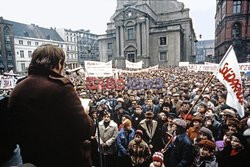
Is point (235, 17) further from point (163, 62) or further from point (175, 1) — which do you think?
point (175, 1)

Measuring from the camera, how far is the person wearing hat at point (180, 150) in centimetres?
425

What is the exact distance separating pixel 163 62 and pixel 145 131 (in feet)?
138

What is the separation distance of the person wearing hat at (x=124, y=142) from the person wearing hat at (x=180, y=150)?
3.60 feet

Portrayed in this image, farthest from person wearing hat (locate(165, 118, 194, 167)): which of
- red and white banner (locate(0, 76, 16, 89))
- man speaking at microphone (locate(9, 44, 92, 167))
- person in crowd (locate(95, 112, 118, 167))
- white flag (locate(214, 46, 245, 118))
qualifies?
red and white banner (locate(0, 76, 16, 89))

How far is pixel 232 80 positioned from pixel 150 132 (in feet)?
8.48

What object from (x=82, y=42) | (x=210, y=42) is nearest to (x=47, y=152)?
(x=82, y=42)

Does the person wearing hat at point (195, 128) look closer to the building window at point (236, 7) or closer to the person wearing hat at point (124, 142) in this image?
the person wearing hat at point (124, 142)

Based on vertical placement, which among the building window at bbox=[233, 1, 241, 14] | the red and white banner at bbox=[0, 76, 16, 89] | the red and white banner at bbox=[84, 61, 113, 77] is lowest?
the red and white banner at bbox=[0, 76, 16, 89]

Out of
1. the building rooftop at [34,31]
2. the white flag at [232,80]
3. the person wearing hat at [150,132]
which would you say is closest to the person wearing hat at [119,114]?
the person wearing hat at [150,132]

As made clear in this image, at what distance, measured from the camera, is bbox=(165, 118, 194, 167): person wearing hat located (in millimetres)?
4255

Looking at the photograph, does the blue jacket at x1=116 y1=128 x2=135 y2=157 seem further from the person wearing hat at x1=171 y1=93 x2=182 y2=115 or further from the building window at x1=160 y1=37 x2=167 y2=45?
the building window at x1=160 y1=37 x2=167 y2=45

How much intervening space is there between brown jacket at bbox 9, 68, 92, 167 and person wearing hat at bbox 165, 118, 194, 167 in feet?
11.0

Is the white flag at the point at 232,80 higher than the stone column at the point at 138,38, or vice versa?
the stone column at the point at 138,38

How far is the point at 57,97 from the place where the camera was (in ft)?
4.75
